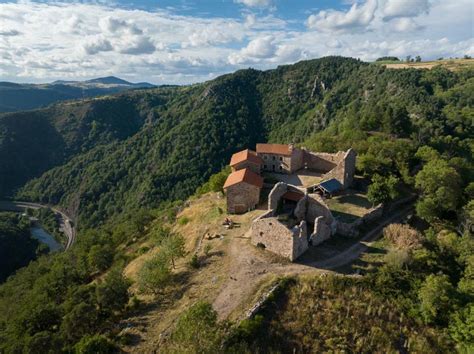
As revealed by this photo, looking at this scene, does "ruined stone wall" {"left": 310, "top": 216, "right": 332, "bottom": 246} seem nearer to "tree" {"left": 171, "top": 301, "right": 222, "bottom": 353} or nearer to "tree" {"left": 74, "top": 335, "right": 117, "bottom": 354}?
"tree" {"left": 171, "top": 301, "right": 222, "bottom": 353}

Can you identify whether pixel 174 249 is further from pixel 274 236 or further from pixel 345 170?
pixel 345 170

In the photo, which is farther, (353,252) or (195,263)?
(195,263)

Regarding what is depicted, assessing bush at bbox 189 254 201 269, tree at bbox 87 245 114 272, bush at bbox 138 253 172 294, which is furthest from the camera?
tree at bbox 87 245 114 272

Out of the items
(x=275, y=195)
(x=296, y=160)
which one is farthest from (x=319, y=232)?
(x=296, y=160)

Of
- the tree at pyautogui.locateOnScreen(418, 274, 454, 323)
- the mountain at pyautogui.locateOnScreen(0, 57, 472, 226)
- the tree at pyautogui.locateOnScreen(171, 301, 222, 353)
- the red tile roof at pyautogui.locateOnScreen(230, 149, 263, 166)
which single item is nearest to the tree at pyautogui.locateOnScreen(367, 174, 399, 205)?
the tree at pyautogui.locateOnScreen(418, 274, 454, 323)

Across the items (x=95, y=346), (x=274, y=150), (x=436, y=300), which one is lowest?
(x=95, y=346)

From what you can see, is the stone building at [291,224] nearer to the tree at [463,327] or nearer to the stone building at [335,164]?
the stone building at [335,164]
